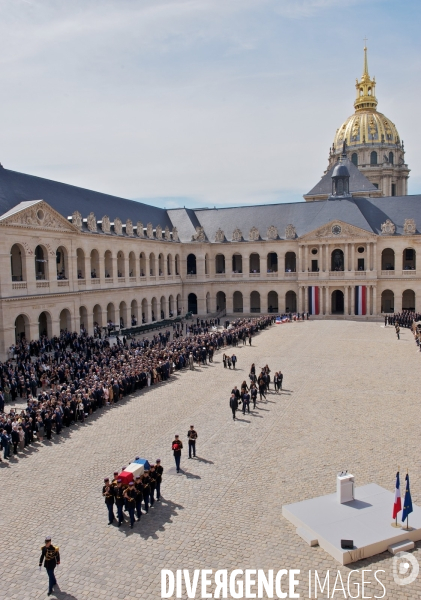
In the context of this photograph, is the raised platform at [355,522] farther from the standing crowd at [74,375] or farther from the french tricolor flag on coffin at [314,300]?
the french tricolor flag on coffin at [314,300]

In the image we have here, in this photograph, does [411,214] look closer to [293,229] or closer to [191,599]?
[293,229]

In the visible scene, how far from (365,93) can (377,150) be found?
17.7 meters

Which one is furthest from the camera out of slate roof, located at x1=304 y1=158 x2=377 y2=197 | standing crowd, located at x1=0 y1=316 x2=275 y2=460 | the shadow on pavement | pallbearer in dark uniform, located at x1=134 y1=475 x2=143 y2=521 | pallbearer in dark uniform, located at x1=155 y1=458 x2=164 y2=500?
slate roof, located at x1=304 y1=158 x2=377 y2=197

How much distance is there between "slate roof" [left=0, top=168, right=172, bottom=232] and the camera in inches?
1703

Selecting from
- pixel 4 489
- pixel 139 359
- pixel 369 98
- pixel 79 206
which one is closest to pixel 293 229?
pixel 79 206

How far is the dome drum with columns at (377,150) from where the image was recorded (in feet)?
354

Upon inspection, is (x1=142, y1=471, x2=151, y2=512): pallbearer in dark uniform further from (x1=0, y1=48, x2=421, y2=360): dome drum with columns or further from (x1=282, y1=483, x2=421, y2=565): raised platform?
(x1=0, y1=48, x2=421, y2=360): dome drum with columns

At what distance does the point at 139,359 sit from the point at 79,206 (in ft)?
84.1

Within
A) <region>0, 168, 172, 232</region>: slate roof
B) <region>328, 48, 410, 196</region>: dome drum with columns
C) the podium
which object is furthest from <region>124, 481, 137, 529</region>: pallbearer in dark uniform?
<region>328, 48, 410, 196</region>: dome drum with columns

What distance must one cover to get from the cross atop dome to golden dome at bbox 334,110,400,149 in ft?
10.4

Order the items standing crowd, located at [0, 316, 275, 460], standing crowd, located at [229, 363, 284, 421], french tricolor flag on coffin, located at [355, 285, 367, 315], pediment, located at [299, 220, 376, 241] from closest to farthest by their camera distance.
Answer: standing crowd, located at [0, 316, 275, 460]
standing crowd, located at [229, 363, 284, 421]
pediment, located at [299, 220, 376, 241]
french tricolor flag on coffin, located at [355, 285, 367, 315]

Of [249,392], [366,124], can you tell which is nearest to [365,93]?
[366,124]

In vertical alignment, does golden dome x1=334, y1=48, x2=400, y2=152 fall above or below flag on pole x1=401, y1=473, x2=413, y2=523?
above

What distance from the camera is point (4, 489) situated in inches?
664
